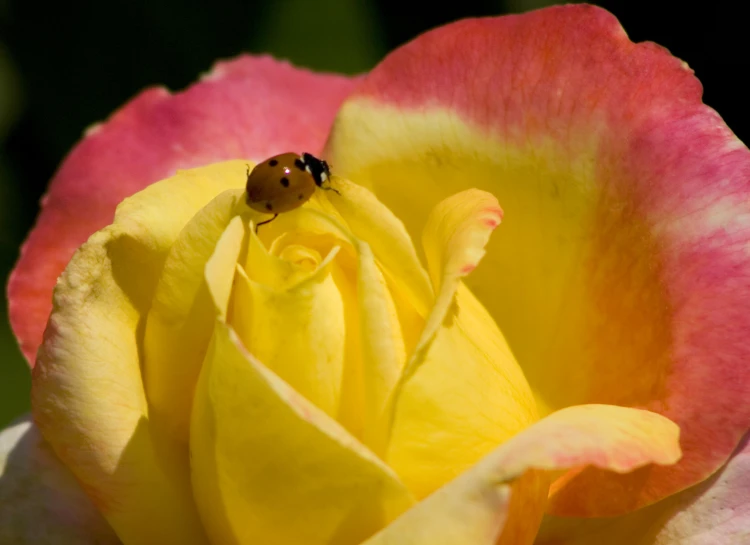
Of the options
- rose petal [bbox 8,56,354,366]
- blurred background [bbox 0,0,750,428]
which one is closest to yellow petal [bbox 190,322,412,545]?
rose petal [bbox 8,56,354,366]

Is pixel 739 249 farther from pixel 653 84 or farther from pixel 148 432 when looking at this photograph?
pixel 148 432

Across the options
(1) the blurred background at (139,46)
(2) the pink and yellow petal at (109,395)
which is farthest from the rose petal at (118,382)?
(1) the blurred background at (139,46)

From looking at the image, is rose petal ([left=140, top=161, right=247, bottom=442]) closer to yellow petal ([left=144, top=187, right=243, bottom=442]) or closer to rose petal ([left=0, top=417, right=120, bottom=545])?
Answer: yellow petal ([left=144, top=187, right=243, bottom=442])

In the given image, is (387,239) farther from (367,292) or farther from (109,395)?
(109,395)

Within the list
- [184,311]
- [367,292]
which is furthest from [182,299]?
[367,292]

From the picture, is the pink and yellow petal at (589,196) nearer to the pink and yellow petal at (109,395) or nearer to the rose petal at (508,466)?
the rose petal at (508,466)

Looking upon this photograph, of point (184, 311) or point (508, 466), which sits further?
point (184, 311)
